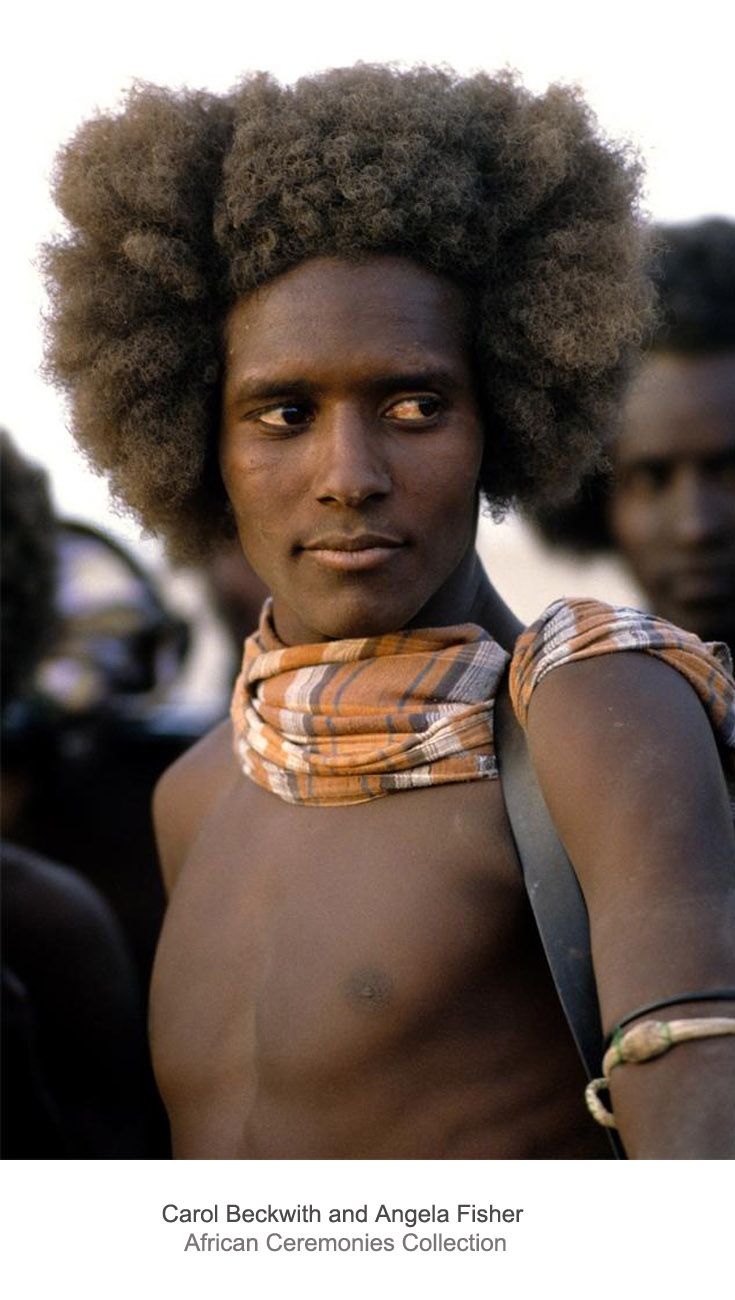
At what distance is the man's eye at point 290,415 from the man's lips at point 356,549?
16cm

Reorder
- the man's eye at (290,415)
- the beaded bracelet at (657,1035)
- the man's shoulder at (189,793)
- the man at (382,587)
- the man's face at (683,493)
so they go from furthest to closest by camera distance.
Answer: the man's face at (683,493)
the man's shoulder at (189,793)
the man's eye at (290,415)
the man at (382,587)
the beaded bracelet at (657,1035)

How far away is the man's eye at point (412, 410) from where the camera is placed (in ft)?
8.06

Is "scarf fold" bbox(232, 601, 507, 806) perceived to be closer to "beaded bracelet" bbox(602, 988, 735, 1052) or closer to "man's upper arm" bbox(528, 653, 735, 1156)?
"man's upper arm" bbox(528, 653, 735, 1156)

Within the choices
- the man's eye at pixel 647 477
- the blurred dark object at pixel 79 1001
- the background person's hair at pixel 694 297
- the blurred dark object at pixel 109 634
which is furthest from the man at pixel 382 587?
the blurred dark object at pixel 109 634

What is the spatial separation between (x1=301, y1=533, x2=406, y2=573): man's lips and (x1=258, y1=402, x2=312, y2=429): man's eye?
16 centimetres

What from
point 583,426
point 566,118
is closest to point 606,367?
point 583,426

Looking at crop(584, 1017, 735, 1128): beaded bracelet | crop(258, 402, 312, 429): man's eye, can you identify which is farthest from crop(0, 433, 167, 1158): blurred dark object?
crop(584, 1017, 735, 1128): beaded bracelet

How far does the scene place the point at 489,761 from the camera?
2383mm

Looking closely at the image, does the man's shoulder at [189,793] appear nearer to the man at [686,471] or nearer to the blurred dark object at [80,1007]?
the blurred dark object at [80,1007]

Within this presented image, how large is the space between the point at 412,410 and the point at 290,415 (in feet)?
0.55

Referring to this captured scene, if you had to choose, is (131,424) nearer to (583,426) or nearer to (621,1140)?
(583,426)

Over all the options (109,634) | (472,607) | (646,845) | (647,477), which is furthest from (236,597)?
(646,845)
